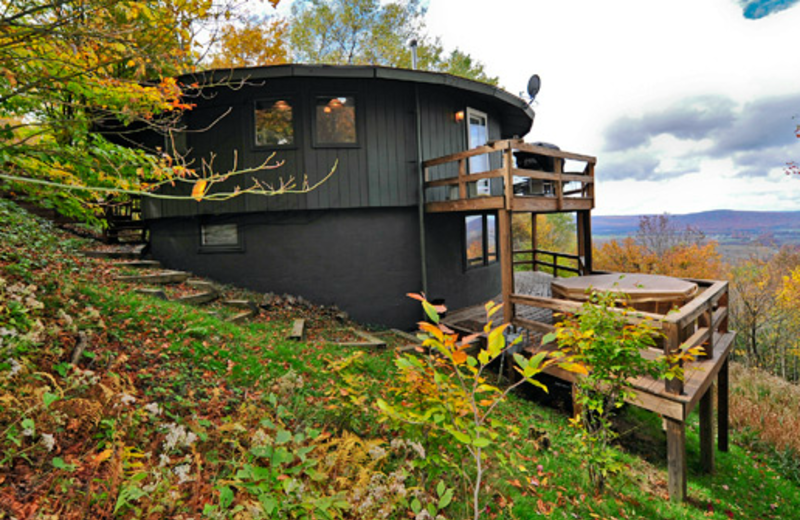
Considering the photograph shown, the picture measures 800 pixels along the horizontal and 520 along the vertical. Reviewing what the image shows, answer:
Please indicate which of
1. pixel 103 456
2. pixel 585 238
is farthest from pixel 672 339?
pixel 103 456

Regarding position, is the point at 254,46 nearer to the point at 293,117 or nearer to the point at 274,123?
the point at 274,123

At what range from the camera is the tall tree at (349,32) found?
19.1m

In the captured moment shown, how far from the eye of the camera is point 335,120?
26.4 ft

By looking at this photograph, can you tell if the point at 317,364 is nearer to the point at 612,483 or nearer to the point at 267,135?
the point at 612,483

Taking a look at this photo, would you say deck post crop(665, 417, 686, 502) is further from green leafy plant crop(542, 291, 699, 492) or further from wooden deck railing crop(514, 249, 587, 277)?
wooden deck railing crop(514, 249, 587, 277)

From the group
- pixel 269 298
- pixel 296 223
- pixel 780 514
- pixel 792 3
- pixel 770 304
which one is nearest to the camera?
pixel 780 514

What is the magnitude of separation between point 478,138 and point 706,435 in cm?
803

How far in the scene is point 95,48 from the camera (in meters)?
3.92

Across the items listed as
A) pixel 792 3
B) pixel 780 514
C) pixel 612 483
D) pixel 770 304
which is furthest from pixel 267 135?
pixel 770 304

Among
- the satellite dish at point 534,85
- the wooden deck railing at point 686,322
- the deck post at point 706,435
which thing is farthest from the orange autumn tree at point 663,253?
the deck post at point 706,435

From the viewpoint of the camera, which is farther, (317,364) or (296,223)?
(296,223)

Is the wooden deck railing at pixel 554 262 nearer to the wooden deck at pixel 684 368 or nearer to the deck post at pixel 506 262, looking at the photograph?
the wooden deck at pixel 684 368

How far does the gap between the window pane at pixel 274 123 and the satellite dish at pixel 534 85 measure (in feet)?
20.7

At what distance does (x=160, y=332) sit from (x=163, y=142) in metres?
6.89
